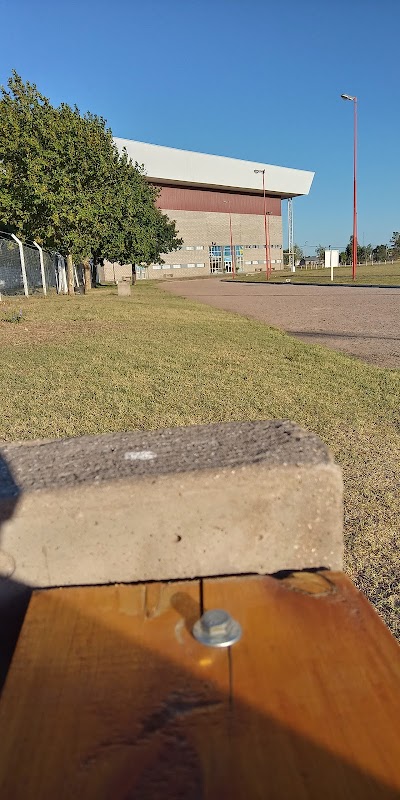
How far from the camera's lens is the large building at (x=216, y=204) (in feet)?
237

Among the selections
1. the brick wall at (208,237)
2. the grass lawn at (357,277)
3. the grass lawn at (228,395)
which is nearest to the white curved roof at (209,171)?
the brick wall at (208,237)

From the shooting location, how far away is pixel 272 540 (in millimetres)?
1678

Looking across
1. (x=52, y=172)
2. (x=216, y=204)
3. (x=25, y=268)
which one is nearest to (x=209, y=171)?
(x=216, y=204)

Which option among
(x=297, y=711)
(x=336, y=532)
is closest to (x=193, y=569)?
(x=336, y=532)

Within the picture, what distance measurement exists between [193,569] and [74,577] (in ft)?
1.18

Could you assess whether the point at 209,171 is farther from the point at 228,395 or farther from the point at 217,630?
the point at 217,630

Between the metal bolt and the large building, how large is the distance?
73.2 meters

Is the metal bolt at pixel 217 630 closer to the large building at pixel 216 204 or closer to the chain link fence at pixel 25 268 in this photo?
the chain link fence at pixel 25 268

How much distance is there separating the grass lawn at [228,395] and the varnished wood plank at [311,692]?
3.25ft

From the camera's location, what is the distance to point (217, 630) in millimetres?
1302

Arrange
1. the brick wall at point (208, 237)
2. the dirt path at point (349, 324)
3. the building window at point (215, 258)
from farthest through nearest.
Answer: the building window at point (215, 258)
the brick wall at point (208, 237)
the dirt path at point (349, 324)

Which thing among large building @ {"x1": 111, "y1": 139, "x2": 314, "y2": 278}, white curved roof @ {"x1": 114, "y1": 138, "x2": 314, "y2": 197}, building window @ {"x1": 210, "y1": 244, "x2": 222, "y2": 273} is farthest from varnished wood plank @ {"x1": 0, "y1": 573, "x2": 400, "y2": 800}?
building window @ {"x1": 210, "y1": 244, "x2": 222, "y2": 273}

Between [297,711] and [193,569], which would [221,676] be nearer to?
[297,711]

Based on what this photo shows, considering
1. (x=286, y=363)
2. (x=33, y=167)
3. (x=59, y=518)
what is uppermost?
(x=33, y=167)
